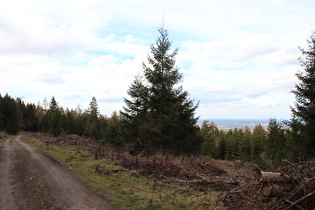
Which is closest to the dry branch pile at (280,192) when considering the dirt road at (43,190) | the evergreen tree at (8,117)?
the dirt road at (43,190)

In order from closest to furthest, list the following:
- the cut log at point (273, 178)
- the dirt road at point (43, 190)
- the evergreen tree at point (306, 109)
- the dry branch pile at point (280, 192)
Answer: the dry branch pile at point (280, 192) → the cut log at point (273, 178) → the dirt road at point (43, 190) → the evergreen tree at point (306, 109)

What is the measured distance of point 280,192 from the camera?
4.75m

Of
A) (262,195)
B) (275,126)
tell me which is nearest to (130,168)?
(262,195)

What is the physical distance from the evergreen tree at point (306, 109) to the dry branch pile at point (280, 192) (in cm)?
1322

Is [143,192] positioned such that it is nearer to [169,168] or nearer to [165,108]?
[169,168]

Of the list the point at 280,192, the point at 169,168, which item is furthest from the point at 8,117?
the point at 280,192

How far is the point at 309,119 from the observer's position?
53.3 feet

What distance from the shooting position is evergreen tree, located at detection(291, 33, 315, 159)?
623 inches

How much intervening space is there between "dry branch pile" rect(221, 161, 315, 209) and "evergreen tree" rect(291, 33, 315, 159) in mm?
13215

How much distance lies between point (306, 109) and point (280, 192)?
15482mm

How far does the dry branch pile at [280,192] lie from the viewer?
4.31m

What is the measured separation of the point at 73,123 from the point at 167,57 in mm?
47306

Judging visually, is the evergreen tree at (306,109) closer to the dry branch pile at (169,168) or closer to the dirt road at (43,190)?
the dry branch pile at (169,168)

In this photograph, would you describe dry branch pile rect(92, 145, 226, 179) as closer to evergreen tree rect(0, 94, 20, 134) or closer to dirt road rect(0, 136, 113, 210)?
dirt road rect(0, 136, 113, 210)
